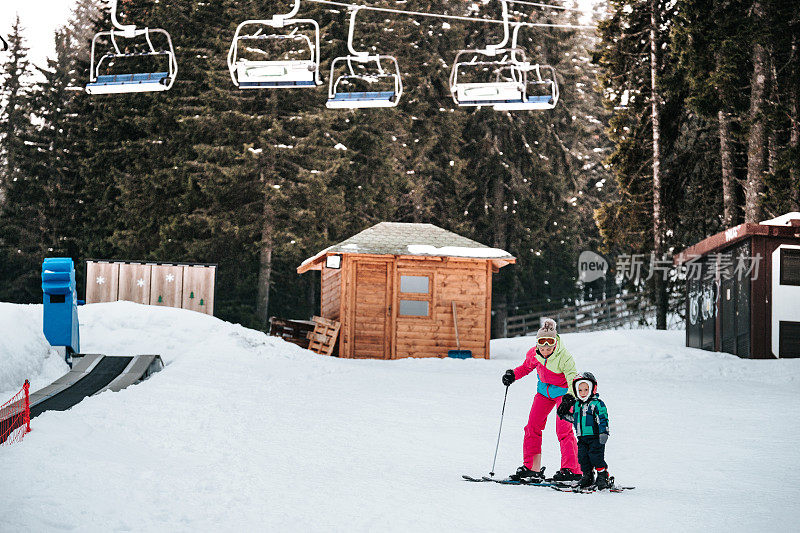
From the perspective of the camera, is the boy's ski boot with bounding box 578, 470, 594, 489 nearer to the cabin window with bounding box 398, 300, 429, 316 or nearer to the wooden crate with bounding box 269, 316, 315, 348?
the cabin window with bounding box 398, 300, 429, 316

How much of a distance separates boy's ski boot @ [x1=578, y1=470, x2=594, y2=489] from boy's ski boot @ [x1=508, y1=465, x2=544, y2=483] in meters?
0.39

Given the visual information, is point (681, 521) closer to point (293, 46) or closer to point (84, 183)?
point (293, 46)

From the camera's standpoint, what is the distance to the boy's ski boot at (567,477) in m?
8.08

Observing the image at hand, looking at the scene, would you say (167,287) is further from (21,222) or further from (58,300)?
(21,222)

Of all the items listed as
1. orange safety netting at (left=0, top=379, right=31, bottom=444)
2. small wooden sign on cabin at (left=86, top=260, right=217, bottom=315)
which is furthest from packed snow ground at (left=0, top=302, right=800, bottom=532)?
small wooden sign on cabin at (left=86, top=260, right=217, bottom=315)

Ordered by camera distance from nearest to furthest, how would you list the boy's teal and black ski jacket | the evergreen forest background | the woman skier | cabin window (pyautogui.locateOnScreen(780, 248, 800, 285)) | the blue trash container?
the boy's teal and black ski jacket, the woman skier, the blue trash container, cabin window (pyautogui.locateOnScreen(780, 248, 800, 285)), the evergreen forest background

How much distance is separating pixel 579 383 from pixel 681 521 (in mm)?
1723

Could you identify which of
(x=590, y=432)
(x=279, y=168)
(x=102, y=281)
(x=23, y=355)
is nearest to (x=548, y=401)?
(x=590, y=432)

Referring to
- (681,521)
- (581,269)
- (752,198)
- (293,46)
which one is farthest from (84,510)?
(581,269)

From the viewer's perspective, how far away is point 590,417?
7910 mm

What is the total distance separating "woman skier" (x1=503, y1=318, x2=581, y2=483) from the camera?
8.13 metres

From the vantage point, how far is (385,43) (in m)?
40.1

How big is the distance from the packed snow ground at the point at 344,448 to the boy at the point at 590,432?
225 millimetres

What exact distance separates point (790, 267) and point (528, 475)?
45.3 ft
